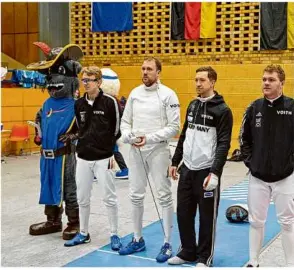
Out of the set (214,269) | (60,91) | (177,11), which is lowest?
(214,269)

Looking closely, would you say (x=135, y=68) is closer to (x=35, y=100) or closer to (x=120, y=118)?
(x=35, y=100)

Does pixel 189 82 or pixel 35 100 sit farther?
pixel 189 82

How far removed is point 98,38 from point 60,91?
30.5 feet

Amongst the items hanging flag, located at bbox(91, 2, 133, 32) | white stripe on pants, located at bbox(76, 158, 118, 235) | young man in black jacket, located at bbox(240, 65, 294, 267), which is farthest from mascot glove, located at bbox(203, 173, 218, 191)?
hanging flag, located at bbox(91, 2, 133, 32)

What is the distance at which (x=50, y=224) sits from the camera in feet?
15.0

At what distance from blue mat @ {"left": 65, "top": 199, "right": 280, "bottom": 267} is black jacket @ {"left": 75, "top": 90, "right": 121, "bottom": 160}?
822mm

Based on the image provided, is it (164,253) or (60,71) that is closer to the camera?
(164,253)

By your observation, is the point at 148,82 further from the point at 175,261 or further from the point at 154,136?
the point at 175,261

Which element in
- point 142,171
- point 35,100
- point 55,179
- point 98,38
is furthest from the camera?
point 98,38

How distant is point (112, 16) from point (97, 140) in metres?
9.74

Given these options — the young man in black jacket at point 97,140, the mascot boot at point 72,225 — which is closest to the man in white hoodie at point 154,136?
the young man in black jacket at point 97,140

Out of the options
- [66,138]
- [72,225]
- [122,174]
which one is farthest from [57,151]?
[122,174]

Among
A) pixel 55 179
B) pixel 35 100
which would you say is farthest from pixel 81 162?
pixel 35 100

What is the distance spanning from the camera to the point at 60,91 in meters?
4.47
